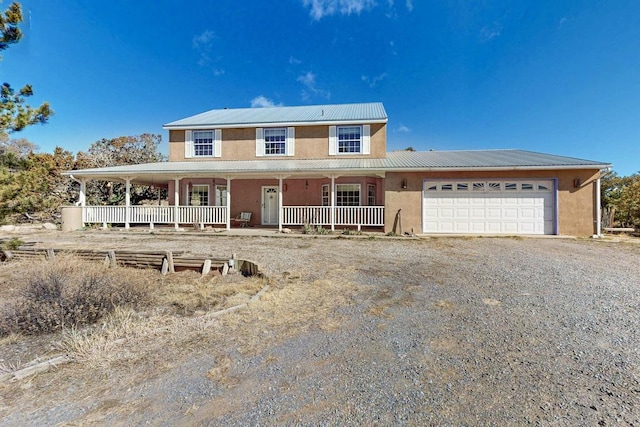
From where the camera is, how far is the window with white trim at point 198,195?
52.3 ft

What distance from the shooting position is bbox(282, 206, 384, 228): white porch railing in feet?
42.3

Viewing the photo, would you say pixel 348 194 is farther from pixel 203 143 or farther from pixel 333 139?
pixel 203 143

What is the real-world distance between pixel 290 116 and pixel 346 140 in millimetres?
3899

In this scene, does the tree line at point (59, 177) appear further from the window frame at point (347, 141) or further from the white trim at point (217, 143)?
the window frame at point (347, 141)

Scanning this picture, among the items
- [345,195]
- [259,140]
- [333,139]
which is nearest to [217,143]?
[259,140]

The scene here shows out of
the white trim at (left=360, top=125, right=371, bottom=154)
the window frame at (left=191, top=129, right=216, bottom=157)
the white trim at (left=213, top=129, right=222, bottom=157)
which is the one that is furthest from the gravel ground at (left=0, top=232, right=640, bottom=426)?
the window frame at (left=191, top=129, right=216, bottom=157)

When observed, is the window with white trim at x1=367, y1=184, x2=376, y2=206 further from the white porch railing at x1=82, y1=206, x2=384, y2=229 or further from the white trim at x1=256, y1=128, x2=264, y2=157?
the white trim at x1=256, y1=128, x2=264, y2=157

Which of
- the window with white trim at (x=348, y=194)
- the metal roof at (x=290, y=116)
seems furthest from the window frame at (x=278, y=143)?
the window with white trim at (x=348, y=194)

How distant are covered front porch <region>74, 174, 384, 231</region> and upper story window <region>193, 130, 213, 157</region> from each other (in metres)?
1.65

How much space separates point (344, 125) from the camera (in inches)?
596

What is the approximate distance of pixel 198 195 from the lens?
1603 cm

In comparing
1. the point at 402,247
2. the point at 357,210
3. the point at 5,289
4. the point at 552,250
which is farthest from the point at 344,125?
the point at 5,289

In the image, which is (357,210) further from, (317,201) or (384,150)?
(384,150)

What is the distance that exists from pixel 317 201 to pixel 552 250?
9817 mm
